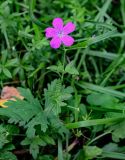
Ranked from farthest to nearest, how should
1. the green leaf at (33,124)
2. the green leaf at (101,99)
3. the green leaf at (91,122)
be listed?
the green leaf at (101,99) < the green leaf at (91,122) < the green leaf at (33,124)

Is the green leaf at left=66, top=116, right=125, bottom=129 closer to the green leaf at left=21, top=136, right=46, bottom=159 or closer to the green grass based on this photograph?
the green grass

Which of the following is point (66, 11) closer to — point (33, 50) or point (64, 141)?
point (33, 50)

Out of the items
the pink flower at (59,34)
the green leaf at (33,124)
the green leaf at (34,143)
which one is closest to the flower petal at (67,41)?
the pink flower at (59,34)

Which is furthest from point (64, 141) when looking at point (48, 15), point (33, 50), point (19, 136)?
point (48, 15)

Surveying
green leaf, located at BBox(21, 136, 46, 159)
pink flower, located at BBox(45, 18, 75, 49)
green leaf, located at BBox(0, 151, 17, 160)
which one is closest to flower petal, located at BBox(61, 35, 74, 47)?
pink flower, located at BBox(45, 18, 75, 49)

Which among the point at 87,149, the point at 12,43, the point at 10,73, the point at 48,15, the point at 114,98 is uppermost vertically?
the point at 48,15

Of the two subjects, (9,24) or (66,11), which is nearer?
(9,24)

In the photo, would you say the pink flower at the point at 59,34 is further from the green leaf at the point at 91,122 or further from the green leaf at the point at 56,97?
the green leaf at the point at 91,122

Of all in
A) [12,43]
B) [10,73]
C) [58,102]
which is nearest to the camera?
[58,102]
